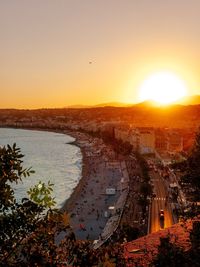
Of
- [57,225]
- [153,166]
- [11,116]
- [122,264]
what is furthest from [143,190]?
[11,116]

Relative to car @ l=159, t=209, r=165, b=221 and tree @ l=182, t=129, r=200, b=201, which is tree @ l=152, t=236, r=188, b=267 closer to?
tree @ l=182, t=129, r=200, b=201

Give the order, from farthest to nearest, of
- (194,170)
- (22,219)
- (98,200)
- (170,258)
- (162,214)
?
(98,200), (162,214), (194,170), (170,258), (22,219)

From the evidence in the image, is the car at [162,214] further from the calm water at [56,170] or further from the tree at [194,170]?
the tree at [194,170]

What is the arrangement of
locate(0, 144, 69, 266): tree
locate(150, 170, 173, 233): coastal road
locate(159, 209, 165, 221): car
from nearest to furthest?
locate(0, 144, 69, 266): tree
locate(150, 170, 173, 233): coastal road
locate(159, 209, 165, 221): car

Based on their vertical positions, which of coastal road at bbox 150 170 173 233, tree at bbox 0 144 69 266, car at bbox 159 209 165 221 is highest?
tree at bbox 0 144 69 266

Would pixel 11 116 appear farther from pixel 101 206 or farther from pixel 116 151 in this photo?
pixel 101 206

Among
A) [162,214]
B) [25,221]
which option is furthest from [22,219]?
[162,214]

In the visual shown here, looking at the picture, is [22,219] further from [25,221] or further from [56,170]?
[56,170]

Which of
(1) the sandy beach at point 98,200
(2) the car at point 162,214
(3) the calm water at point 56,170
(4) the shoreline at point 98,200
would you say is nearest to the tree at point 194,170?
(4) the shoreline at point 98,200

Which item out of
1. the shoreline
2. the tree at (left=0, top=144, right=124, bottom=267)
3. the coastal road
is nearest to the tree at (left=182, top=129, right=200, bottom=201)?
the tree at (left=0, top=144, right=124, bottom=267)

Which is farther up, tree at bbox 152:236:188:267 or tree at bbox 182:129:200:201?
tree at bbox 182:129:200:201
